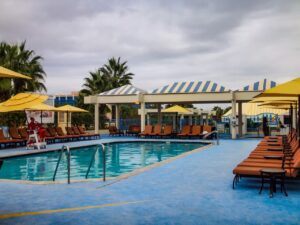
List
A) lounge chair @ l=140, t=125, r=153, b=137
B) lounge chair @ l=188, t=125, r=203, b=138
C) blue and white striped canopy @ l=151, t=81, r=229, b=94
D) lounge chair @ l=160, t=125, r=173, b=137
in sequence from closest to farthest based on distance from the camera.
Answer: lounge chair @ l=188, t=125, r=203, b=138 → lounge chair @ l=160, t=125, r=173, b=137 → lounge chair @ l=140, t=125, r=153, b=137 → blue and white striped canopy @ l=151, t=81, r=229, b=94

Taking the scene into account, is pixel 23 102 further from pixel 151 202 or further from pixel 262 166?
pixel 262 166

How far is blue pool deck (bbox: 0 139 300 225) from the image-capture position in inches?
207

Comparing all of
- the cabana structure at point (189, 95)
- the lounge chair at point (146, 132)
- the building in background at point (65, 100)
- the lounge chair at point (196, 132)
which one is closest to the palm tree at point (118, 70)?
the building in background at point (65, 100)

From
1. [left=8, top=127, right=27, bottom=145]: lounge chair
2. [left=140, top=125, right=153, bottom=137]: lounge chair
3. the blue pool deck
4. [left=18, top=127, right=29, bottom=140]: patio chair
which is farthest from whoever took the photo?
[left=140, top=125, right=153, bottom=137]: lounge chair

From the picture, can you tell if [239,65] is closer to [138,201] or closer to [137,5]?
[137,5]

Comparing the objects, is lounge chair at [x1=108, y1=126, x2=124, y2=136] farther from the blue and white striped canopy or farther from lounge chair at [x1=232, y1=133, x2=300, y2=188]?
lounge chair at [x1=232, y1=133, x2=300, y2=188]

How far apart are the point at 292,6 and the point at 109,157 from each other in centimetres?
992

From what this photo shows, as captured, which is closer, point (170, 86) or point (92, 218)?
point (92, 218)

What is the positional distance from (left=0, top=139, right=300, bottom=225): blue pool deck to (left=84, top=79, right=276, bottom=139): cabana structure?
53.7ft

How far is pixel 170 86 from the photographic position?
28453 millimetres

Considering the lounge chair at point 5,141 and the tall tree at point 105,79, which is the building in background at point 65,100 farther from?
the lounge chair at point 5,141

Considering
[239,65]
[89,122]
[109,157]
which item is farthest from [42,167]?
[89,122]

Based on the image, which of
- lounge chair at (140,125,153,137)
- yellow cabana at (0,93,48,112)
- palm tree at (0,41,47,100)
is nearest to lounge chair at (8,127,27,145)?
yellow cabana at (0,93,48,112)

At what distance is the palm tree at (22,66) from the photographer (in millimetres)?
29750
